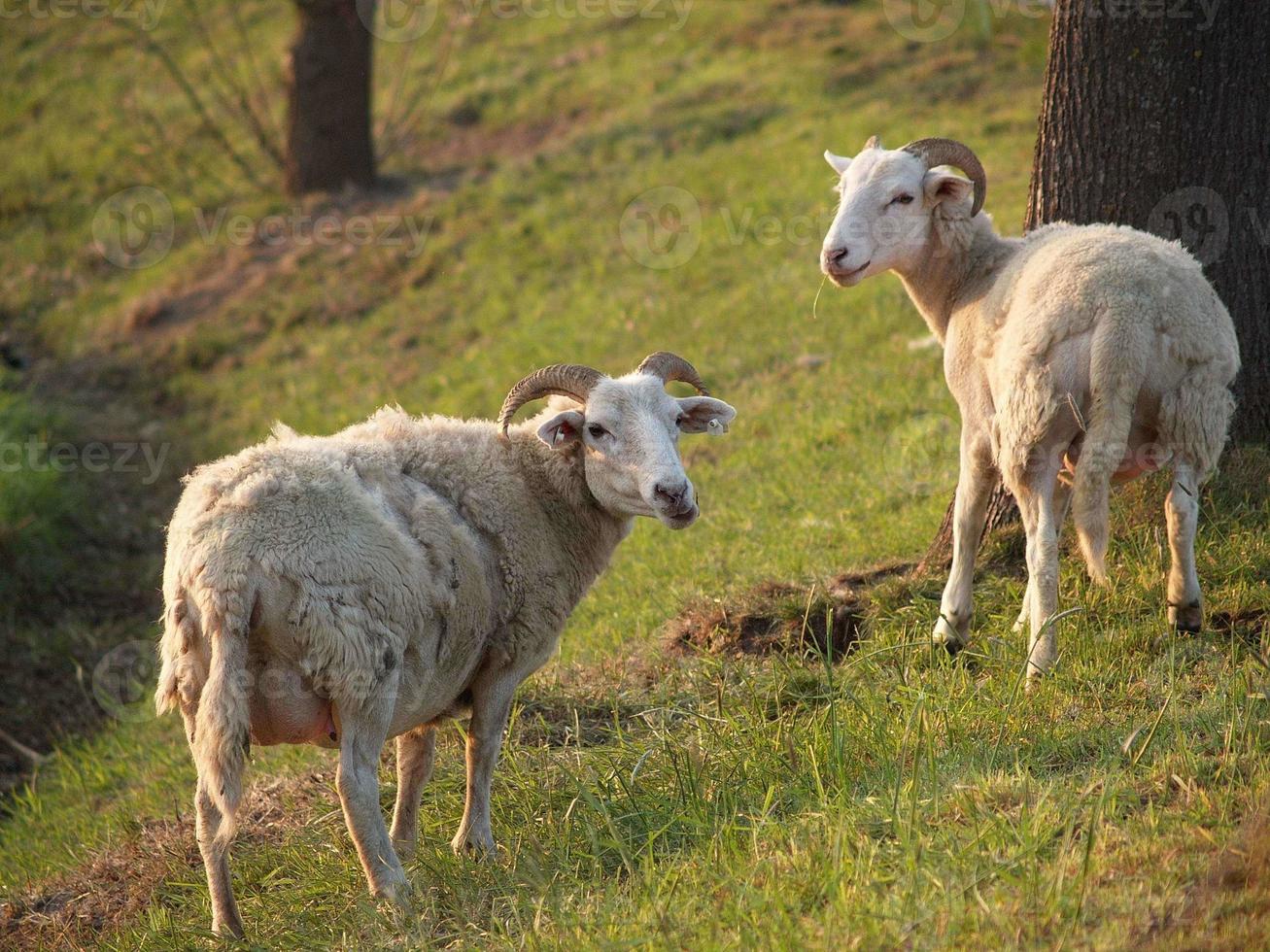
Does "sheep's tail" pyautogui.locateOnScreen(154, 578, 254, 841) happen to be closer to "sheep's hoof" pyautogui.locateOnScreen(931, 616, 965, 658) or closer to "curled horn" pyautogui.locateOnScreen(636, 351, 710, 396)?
"curled horn" pyautogui.locateOnScreen(636, 351, 710, 396)

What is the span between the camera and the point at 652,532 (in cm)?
843

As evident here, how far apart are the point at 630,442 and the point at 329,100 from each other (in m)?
11.8

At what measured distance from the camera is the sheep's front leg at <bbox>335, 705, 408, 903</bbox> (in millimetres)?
4422

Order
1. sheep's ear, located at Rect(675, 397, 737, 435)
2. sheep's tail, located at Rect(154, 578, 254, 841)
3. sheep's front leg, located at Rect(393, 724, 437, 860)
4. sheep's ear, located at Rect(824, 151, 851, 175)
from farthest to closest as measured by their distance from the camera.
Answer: sheep's ear, located at Rect(824, 151, 851, 175), sheep's ear, located at Rect(675, 397, 737, 435), sheep's front leg, located at Rect(393, 724, 437, 860), sheep's tail, located at Rect(154, 578, 254, 841)

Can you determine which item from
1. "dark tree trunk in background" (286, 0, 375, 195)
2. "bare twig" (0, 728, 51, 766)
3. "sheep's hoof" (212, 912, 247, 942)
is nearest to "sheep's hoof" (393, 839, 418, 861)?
"sheep's hoof" (212, 912, 247, 942)

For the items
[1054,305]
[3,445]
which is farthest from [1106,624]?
[3,445]

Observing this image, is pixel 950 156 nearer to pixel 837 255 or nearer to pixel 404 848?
pixel 837 255

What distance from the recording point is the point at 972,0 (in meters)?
17.1

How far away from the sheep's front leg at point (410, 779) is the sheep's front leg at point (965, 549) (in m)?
2.15

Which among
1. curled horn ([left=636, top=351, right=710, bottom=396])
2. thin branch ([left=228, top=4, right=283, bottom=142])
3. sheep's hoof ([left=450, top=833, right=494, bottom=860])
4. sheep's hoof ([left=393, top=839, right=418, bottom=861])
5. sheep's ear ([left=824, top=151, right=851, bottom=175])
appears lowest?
sheep's hoof ([left=393, top=839, right=418, bottom=861])

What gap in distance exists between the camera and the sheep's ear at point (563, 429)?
205 inches

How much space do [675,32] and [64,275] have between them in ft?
28.1

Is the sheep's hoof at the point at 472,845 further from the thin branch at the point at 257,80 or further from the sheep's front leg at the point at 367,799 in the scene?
the thin branch at the point at 257,80

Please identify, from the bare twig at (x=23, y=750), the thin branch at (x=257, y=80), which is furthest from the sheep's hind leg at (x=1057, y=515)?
the thin branch at (x=257, y=80)
